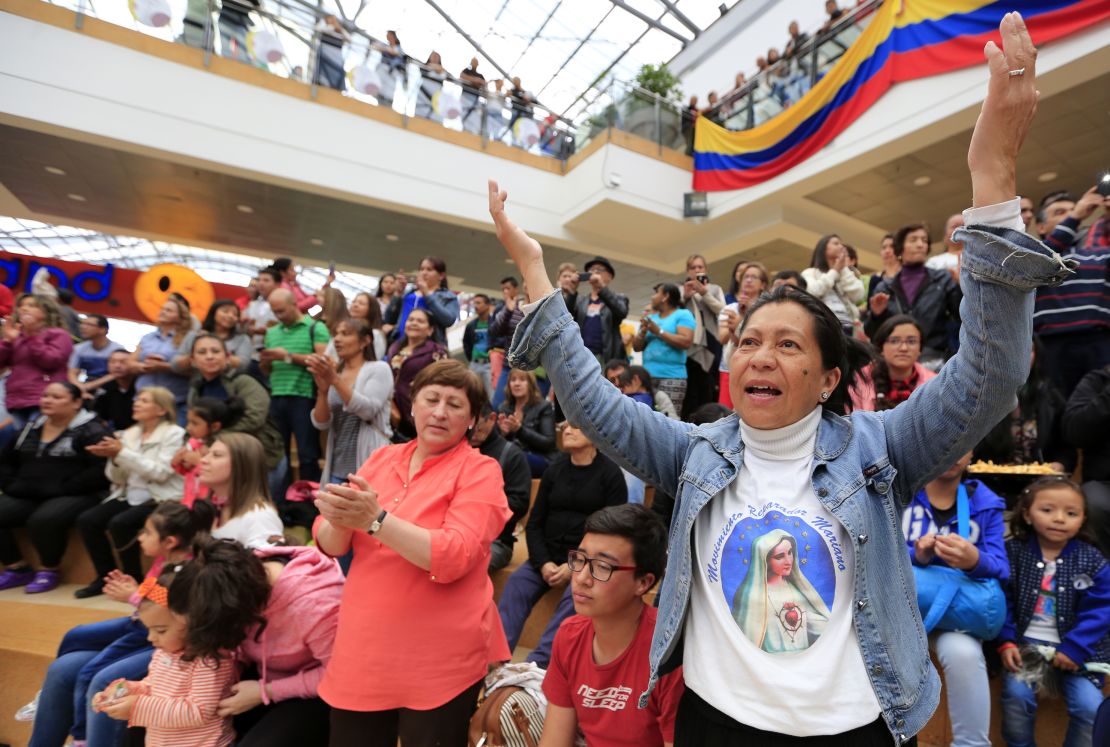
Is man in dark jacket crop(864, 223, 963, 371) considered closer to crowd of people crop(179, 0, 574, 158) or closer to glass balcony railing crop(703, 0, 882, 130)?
glass balcony railing crop(703, 0, 882, 130)

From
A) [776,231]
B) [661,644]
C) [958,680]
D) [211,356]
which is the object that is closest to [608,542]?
[661,644]

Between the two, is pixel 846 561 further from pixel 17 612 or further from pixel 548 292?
pixel 17 612

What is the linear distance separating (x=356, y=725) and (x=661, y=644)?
922 mm

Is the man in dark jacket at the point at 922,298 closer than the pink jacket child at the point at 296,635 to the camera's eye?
No

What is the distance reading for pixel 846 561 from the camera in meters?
0.85

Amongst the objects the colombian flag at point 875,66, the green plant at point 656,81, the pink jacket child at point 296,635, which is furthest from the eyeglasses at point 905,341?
the green plant at point 656,81

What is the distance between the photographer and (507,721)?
1624 mm

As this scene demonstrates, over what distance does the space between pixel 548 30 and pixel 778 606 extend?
14159 millimetres

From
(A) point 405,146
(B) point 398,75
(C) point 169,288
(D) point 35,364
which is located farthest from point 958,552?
(B) point 398,75

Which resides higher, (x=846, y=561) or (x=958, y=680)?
(x=846, y=561)

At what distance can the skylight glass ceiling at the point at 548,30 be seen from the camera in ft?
35.9

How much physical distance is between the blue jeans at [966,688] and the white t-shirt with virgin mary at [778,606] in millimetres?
1363

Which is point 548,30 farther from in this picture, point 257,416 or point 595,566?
point 595,566

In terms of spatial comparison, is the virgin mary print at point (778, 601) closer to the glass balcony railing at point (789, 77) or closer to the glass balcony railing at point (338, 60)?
the glass balcony railing at point (789, 77)
